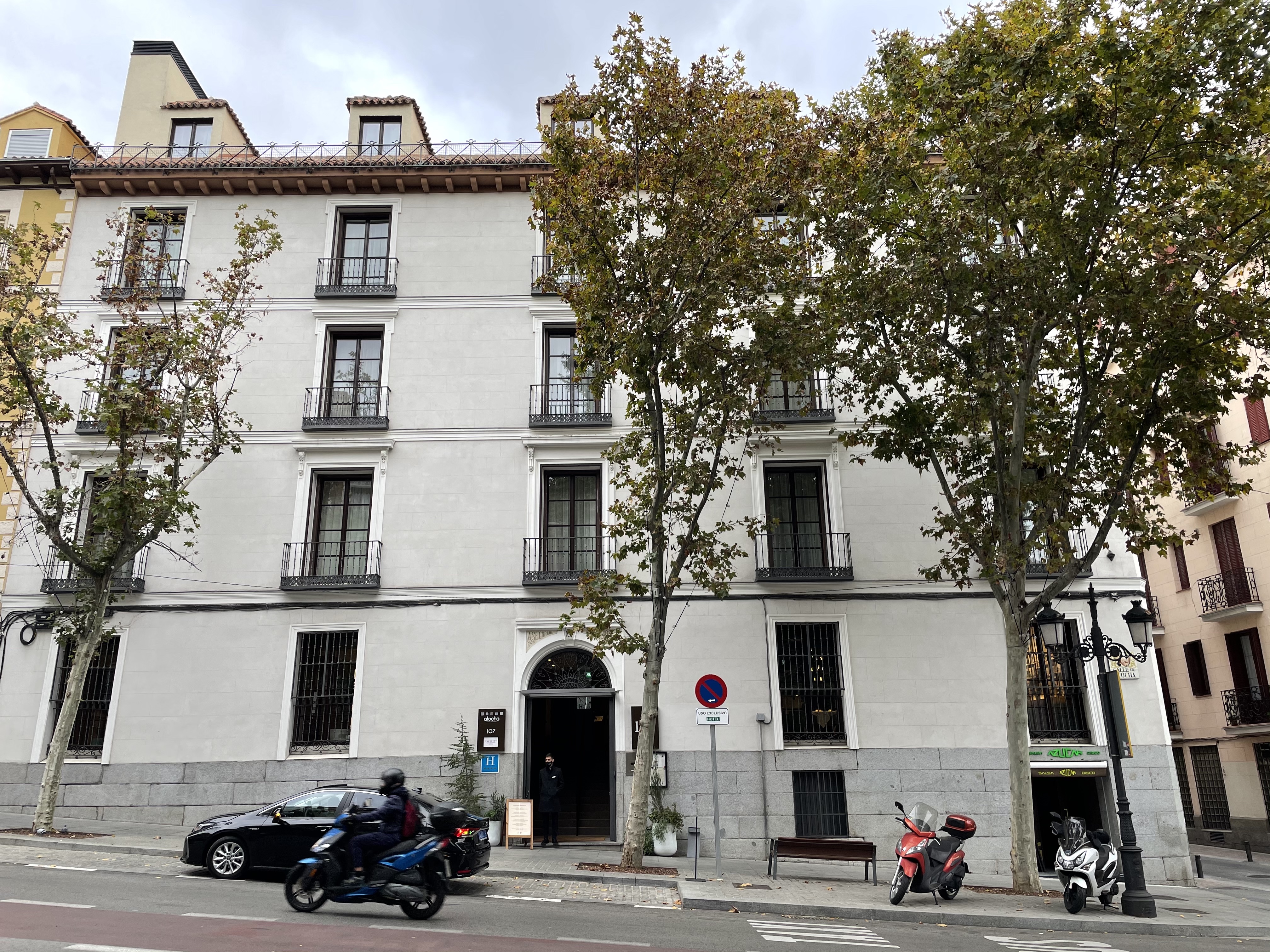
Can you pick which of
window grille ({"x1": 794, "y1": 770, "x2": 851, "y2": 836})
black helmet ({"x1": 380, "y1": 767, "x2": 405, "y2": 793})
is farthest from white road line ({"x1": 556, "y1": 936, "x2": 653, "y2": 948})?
window grille ({"x1": 794, "y1": 770, "x2": 851, "y2": 836})

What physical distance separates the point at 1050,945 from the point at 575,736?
12.0m

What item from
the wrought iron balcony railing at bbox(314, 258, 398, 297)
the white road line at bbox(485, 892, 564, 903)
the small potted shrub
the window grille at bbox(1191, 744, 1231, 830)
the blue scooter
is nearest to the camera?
the blue scooter

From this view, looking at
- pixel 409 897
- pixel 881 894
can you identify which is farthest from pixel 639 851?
pixel 409 897

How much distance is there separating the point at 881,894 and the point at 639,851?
3646 millimetres

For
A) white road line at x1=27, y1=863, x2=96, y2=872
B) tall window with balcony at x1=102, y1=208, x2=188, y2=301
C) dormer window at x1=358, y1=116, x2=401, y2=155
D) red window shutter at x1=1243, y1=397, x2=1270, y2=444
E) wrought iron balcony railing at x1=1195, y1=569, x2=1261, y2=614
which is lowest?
white road line at x1=27, y1=863, x2=96, y2=872

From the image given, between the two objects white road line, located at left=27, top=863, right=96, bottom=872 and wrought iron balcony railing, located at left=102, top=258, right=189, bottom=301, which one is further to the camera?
wrought iron balcony railing, located at left=102, top=258, right=189, bottom=301

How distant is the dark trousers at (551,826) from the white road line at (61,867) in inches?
283

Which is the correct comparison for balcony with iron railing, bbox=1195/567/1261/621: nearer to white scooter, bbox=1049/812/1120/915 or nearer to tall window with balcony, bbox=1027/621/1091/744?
tall window with balcony, bbox=1027/621/1091/744

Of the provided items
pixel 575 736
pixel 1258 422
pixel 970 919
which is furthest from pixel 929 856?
pixel 1258 422

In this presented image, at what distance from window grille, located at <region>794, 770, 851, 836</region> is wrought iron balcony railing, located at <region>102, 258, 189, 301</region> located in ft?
51.9

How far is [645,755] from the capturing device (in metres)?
13.2

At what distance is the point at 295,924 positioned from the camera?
834 cm

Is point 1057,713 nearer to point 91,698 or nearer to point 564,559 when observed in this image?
point 564,559

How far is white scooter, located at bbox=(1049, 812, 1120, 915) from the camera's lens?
468 inches
